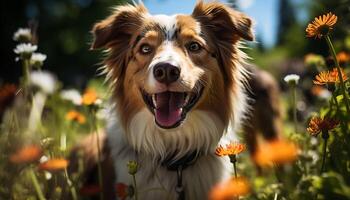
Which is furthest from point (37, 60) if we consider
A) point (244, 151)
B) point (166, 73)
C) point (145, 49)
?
point (244, 151)

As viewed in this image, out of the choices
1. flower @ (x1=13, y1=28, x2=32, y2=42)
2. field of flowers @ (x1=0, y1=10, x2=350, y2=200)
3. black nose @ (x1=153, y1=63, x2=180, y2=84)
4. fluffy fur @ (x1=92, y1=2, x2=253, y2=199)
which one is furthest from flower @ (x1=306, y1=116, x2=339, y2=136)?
flower @ (x1=13, y1=28, x2=32, y2=42)

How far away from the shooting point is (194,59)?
416cm

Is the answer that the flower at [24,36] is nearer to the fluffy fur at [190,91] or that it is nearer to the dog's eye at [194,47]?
the fluffy fur at [190,91]

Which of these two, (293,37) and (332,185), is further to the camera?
(293,37)

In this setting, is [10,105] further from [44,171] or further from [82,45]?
[82,45]

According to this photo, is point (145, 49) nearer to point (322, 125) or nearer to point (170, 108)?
point (170, 108)

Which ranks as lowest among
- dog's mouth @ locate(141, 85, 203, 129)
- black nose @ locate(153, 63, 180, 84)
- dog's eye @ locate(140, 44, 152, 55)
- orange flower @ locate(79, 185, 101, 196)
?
orange flower @ locate(79, 185, 101, 196)

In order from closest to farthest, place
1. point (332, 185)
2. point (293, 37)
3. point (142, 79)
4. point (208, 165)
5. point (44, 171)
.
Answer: point (332, 185), point (44, 171), point (142, 79), point (208, 165), point (293, 37)

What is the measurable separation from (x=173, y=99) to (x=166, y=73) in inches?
13.4

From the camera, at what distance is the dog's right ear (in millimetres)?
4406

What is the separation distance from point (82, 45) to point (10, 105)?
732 inches

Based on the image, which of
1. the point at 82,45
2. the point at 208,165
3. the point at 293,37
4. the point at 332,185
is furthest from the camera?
the point at 293,37

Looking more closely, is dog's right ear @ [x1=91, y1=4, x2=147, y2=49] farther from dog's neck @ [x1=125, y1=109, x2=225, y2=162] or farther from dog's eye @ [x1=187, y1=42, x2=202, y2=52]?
dog's neck @ [x1=125, y1=109, x2=225, y2=162]

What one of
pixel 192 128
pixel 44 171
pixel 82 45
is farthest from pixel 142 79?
pixel 82 45
